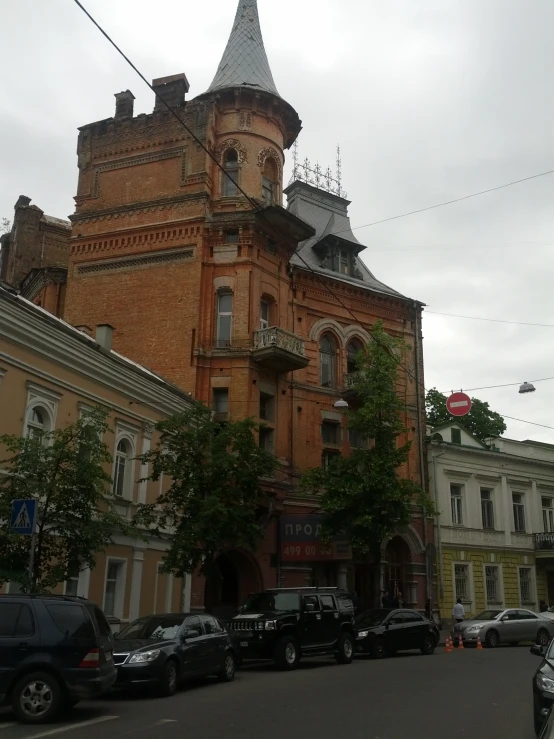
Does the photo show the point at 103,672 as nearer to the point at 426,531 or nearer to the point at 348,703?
the point at 348,703

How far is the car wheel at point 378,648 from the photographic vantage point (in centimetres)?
2124

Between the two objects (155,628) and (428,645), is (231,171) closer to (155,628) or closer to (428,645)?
(428,645)

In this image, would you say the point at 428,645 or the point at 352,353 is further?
the point at 352,353

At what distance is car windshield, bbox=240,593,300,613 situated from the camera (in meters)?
18.6

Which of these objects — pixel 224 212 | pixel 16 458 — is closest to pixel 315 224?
pixel 224 212

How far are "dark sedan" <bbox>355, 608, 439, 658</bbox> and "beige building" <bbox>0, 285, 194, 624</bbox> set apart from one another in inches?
→ 235

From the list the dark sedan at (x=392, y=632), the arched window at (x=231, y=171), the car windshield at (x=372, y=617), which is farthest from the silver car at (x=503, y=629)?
the arched window at (x=231, y=171)

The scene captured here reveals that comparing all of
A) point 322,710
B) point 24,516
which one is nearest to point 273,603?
point 322,710

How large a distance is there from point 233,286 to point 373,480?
30.3ft

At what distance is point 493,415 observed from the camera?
156 feet

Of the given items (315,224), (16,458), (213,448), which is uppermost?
(315,224)

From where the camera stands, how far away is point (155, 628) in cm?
1433

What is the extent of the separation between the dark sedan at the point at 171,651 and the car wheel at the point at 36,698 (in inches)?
96.1

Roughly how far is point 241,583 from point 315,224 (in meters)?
18.1
